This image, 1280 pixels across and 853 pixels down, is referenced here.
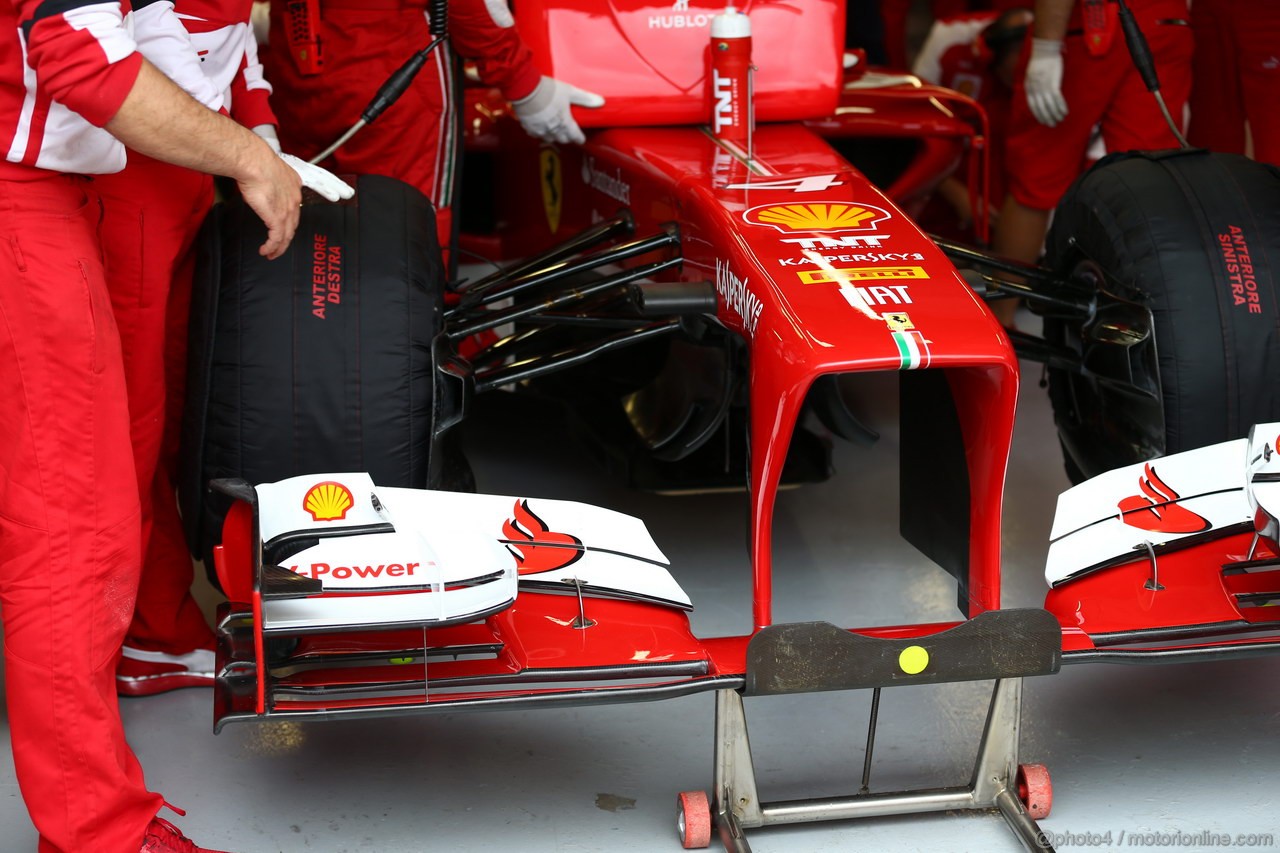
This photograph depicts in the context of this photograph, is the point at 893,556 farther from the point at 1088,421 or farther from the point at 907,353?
the point at 907,353

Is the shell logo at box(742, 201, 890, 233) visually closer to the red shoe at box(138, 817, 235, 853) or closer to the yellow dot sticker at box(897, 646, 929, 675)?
the yellow dot sticker at box(897, 646, 929, 675)

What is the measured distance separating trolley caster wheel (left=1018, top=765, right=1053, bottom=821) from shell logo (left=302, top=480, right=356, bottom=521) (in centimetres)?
104

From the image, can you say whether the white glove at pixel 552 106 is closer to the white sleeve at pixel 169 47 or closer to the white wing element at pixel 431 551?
the white sleeve at pixel 169 47

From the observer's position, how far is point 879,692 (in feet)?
6.72

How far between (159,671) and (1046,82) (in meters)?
2.83

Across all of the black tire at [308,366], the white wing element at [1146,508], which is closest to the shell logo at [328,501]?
the black tire at [308,366]

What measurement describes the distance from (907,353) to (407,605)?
723 millimetres

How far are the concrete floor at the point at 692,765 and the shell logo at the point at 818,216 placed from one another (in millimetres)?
810

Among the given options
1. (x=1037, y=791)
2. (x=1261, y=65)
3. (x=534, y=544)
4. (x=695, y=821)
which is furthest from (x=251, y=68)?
(x=1261, y=65)

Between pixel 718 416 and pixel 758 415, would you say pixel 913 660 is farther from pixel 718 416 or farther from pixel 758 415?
pixel 718 416

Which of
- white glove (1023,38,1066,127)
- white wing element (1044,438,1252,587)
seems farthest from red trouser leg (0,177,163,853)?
white glove (1023,38,1066,127)

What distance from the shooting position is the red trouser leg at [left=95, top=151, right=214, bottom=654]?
7.20ft

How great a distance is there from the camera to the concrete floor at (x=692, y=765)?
2121mm

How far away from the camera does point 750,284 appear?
84.2 inches
